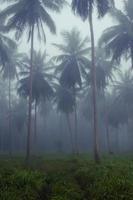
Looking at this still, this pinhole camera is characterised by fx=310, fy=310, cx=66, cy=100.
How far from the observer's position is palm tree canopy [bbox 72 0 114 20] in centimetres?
2342

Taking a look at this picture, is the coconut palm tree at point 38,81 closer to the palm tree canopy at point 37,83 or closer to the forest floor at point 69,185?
the palm tree canopy at point 37,83

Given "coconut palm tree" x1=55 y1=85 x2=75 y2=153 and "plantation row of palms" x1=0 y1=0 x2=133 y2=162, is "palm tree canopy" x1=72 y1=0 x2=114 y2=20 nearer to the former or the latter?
"plantation row of palms" x1=0 y1=0 x2=133 y2=162

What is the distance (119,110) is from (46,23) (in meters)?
24.9

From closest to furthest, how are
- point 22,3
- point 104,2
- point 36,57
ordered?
point 104,2, point 22,3, point 36,57

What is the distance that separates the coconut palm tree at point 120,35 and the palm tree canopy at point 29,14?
21.2ft

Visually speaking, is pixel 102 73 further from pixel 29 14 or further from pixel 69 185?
pixel 69 185

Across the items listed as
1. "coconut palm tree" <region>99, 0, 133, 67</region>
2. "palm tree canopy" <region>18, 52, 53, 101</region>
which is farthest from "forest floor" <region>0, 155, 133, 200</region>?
"palm tree canopy" <region>18, 52, 53, 101</region>

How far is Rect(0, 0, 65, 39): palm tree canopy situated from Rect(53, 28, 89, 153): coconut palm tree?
735 centimetres

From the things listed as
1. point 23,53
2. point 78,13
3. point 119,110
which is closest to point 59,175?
point 78,13

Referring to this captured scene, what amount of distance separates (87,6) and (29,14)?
6521 mm

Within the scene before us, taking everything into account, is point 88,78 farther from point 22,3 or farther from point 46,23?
point 22,3

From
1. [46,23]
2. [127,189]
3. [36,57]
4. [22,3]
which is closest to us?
[127,189]

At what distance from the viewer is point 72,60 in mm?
37750

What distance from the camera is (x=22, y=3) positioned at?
92.4 ft
